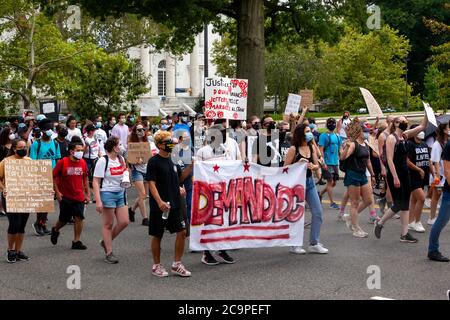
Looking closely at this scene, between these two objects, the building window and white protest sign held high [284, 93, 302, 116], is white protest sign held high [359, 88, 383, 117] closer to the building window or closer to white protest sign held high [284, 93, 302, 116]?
white protest sign held high [284, 93, 302, 116]

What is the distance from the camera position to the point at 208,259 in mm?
9492

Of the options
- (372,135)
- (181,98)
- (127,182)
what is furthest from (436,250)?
(181,98)

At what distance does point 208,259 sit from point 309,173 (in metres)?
1.92

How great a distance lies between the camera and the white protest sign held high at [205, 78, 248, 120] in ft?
51.6

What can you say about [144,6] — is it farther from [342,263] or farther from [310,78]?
[310,78]

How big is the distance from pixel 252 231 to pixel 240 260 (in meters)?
0.44

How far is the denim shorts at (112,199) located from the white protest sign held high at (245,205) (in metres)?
1.01

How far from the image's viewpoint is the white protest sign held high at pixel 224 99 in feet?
51.6

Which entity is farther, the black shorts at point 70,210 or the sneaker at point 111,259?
the black shorts at point 70,210

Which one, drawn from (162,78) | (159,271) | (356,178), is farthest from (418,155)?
(162,78)

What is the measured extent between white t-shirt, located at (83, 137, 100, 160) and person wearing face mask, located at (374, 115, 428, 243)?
Result: 24.3 feet

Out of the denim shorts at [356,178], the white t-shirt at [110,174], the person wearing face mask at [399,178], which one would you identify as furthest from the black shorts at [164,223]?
the denim shorts at [356,178]

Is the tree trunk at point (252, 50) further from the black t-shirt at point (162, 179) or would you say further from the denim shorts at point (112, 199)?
the black t-shirt at point (162, 179)

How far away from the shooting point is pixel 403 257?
31.7ft
